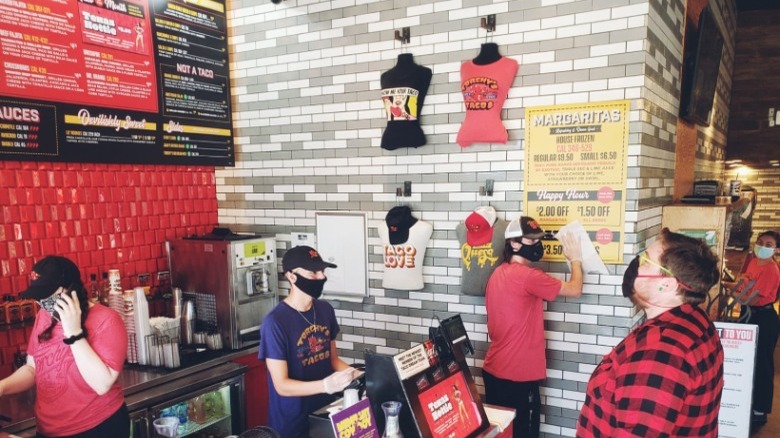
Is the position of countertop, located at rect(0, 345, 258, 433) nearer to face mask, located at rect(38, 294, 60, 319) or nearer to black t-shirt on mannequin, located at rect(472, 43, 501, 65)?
face mask, located at rect(38, 294, 60, 319)

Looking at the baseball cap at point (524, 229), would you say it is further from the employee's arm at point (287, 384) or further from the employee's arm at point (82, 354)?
the employee's arm at point (82, 354)

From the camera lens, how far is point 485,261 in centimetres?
394

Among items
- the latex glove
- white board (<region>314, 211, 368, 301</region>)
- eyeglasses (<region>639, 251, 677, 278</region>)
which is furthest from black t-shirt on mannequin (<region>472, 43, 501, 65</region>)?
the latex glove

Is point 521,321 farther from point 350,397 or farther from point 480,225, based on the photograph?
point 350,397

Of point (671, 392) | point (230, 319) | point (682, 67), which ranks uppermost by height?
point (682, 67)

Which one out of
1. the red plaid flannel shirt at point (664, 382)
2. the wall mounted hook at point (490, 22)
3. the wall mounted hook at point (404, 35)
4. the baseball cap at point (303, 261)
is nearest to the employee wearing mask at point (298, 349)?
the baseball cap at point (303, 261)

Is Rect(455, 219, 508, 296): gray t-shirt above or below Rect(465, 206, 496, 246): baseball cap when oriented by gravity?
below

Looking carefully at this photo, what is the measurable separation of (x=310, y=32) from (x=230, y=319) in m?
2.56

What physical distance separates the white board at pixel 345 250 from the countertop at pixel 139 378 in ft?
2.90

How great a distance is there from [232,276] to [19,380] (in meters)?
1.68

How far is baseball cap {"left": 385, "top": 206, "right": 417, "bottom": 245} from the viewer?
4.21 meters

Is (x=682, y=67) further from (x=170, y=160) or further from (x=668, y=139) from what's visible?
(x=170, y=160)

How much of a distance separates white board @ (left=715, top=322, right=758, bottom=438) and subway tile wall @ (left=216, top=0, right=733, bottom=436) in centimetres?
102

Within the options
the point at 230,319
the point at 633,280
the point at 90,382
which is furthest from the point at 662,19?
Result: the point at 90,382
